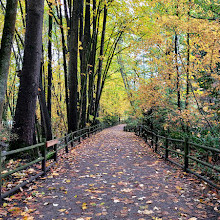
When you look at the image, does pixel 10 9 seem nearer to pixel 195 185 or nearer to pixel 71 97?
pixel 195 185

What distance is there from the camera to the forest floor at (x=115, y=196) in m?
4.10

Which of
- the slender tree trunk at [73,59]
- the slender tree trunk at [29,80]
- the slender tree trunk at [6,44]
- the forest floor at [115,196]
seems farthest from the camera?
the slender tree trunk at [73,59]

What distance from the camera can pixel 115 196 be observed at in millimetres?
4992

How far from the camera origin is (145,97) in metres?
13.5

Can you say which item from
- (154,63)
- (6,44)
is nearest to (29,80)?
(6,44)

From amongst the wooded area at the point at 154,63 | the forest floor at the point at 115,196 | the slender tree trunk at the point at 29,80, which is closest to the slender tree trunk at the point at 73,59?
the wooded area at the point at 154,63

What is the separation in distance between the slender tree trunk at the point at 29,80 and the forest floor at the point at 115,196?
5.33 ft

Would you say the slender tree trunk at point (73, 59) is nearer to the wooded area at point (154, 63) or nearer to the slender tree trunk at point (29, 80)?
the wooded area at point (154, 63)

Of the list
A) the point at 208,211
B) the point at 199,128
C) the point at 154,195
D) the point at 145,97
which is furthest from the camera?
the point at 145,97

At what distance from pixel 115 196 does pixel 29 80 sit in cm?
459

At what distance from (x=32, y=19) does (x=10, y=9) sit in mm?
1590

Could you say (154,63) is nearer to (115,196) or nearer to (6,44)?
(6,44)

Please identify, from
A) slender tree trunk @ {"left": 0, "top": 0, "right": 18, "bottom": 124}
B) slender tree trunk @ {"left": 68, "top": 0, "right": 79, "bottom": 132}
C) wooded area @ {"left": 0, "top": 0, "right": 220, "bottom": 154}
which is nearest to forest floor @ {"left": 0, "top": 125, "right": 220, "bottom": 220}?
wooded area @ {"left": 0, "top": 0, "right": 220, "bottom": 154}

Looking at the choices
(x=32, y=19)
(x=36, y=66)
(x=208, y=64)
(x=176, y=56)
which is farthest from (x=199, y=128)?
(x=32, y=19)
